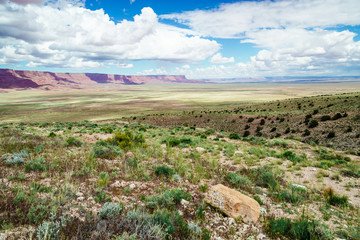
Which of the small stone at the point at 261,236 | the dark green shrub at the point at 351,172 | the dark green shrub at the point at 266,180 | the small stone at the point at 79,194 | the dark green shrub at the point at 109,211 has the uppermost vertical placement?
the dark green shrub at the point at 109,211

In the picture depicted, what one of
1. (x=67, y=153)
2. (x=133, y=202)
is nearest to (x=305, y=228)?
(x=133, y=202)

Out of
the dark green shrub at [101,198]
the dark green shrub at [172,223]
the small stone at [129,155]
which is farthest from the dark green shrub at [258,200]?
the small stone at [129,155]

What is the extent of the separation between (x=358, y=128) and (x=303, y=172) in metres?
18.3

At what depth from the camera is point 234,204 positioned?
16.2 feet

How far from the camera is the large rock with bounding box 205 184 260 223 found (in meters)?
4.84

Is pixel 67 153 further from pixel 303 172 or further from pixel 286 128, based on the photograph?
pixel 286 128

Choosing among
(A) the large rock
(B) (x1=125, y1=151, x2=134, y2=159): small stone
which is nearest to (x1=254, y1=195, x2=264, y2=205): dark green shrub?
(A) the large rock

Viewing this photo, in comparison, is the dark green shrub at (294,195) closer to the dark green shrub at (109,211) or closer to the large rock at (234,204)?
the large rock at (234,204)

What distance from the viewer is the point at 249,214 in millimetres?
4855

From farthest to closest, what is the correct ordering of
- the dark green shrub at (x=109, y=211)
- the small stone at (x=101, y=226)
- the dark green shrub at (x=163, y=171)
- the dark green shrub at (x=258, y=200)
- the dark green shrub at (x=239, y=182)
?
the dark green shrub at (x=163, y=171) < the dark green shrub at (x=239, y=182) < the dark green shrub at (x=258, y=200) < the dark green shrub at (x=109, y=211) < the small stone at (x=101, y=226)

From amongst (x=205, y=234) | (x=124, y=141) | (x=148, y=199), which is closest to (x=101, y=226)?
(x=148, y=199)

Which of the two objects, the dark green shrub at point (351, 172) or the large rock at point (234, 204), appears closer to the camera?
the large rock at point (234, 204)

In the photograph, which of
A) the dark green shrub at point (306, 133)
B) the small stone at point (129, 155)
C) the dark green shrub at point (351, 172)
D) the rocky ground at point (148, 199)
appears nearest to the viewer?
the rocky ground at point (148, 199)

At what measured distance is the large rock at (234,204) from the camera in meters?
4.84
